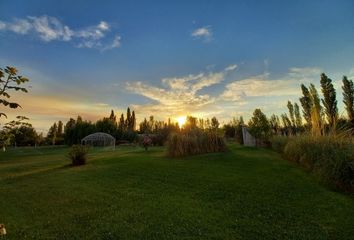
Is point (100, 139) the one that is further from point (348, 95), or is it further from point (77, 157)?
point (348, 95)

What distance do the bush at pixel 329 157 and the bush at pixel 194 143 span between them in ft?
15.9

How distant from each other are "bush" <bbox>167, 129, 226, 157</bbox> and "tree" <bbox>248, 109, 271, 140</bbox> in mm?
5876

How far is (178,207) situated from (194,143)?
8200 millimetres

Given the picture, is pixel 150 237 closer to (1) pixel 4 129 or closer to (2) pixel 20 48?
(1) pixel 4 129

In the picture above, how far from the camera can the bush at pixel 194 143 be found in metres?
12.2

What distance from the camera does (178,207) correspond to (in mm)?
4488

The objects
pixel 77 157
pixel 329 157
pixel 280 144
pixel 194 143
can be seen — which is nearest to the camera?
pixel 329 157

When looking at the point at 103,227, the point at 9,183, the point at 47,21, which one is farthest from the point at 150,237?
the point at 47,21

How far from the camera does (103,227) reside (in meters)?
3.65

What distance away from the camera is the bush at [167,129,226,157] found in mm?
12211

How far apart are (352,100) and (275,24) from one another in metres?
19.2

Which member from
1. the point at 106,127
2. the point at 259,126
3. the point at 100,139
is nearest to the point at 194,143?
the point at 259,126

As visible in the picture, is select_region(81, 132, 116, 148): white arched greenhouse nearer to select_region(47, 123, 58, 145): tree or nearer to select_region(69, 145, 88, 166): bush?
select_region(47, 123, 58, 145): tree

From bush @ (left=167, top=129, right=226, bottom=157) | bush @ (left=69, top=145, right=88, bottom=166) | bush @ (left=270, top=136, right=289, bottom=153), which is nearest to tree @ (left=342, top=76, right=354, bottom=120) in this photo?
bush @ (left=270, top=136, right=289, bottom=153)
